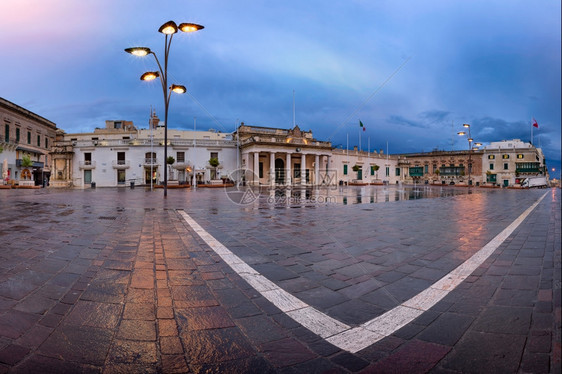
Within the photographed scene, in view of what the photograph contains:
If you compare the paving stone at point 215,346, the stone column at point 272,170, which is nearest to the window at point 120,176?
the stone column at point 272,170

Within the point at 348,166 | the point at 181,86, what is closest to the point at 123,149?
the point at 181,86

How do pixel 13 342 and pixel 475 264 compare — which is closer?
pixel 13 342

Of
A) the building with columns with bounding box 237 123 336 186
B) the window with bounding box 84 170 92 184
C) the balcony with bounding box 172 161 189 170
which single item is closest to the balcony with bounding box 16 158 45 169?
the window with bounding box 84 170 92 184

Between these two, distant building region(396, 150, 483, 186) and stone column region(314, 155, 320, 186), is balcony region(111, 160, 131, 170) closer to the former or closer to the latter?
stone column region(314, 155, 320, 186)

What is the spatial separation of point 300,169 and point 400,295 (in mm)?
41999

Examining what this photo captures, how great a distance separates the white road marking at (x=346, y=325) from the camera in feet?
6.46

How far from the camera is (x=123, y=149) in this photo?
38.9m

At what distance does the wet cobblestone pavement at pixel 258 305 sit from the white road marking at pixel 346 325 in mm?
57

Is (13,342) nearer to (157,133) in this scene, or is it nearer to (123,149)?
(123,149)

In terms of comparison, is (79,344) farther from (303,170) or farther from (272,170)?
(303,170)

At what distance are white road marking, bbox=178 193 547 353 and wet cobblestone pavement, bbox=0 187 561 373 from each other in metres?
0.06

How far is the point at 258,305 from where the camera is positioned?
8.05 ft

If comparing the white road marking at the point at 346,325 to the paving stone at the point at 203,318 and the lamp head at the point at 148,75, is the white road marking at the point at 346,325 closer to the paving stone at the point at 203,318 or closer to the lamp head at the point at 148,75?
the paving stone at the point at 203,318

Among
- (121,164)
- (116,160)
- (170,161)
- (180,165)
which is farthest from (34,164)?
(180,165)
